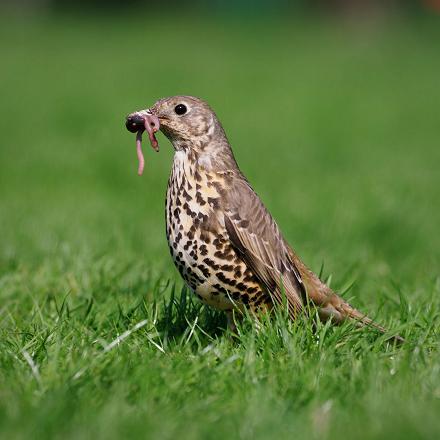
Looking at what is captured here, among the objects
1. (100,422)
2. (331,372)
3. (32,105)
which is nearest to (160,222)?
(331,372)

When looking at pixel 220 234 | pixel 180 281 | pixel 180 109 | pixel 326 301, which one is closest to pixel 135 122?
pixel 180 109

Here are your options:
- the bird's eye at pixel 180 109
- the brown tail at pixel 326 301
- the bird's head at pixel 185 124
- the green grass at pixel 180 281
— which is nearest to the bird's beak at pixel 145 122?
the bird's head at pixel 185 124

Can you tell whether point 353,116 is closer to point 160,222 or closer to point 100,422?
point 160,222

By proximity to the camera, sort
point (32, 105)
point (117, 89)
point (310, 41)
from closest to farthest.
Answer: point (32, 105), point (117, 89), point (310, 41)

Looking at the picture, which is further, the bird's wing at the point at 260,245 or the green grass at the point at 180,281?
the bird's wing at the point at 260,245

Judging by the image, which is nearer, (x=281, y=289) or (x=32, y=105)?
(x=281, y=289)

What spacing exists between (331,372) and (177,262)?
100 cm

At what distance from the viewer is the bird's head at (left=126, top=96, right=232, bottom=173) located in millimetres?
4590

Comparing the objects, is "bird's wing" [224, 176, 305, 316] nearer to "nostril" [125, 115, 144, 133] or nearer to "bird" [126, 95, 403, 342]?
"bird" [126, 95, 403, 342]

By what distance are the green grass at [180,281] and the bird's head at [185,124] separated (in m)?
0.77

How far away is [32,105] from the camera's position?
1382 cm

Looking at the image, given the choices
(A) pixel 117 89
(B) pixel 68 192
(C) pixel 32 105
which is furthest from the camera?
(A) pixel 117 89

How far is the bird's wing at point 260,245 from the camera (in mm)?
4430

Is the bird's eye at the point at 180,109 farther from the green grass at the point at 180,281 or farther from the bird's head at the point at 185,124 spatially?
the green grass at the point at 180,281
